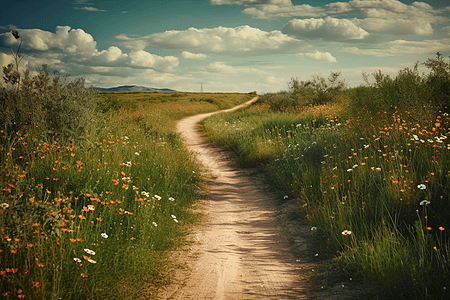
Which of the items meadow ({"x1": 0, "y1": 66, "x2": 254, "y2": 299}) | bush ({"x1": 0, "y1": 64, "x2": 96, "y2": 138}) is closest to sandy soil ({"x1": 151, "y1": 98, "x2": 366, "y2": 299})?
meadow ({"x1": 0, "y1": 66, "x2": 254, "y2": 299})

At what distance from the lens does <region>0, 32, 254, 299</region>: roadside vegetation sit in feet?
11.3

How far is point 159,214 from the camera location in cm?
584

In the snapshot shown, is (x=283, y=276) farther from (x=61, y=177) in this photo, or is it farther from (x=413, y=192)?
(x=61, y=177)

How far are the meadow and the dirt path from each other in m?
0.36

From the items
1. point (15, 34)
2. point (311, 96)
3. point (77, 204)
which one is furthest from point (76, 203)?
point (311, 96)

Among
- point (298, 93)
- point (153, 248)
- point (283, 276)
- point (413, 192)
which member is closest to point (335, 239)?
point (283, 276)

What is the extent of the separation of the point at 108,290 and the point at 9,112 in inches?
203

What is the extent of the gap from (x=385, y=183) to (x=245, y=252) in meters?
2.76

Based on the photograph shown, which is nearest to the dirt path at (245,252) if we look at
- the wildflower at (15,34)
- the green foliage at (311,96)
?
the wildflower at (15,34)

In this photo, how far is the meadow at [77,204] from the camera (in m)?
3.44

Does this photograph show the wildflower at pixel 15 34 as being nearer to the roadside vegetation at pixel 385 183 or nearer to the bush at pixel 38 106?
the bush at pixel 38 106

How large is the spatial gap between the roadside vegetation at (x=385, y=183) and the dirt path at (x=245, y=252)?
486 mm

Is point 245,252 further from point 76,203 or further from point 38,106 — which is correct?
point 38,106

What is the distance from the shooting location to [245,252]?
5.26m
